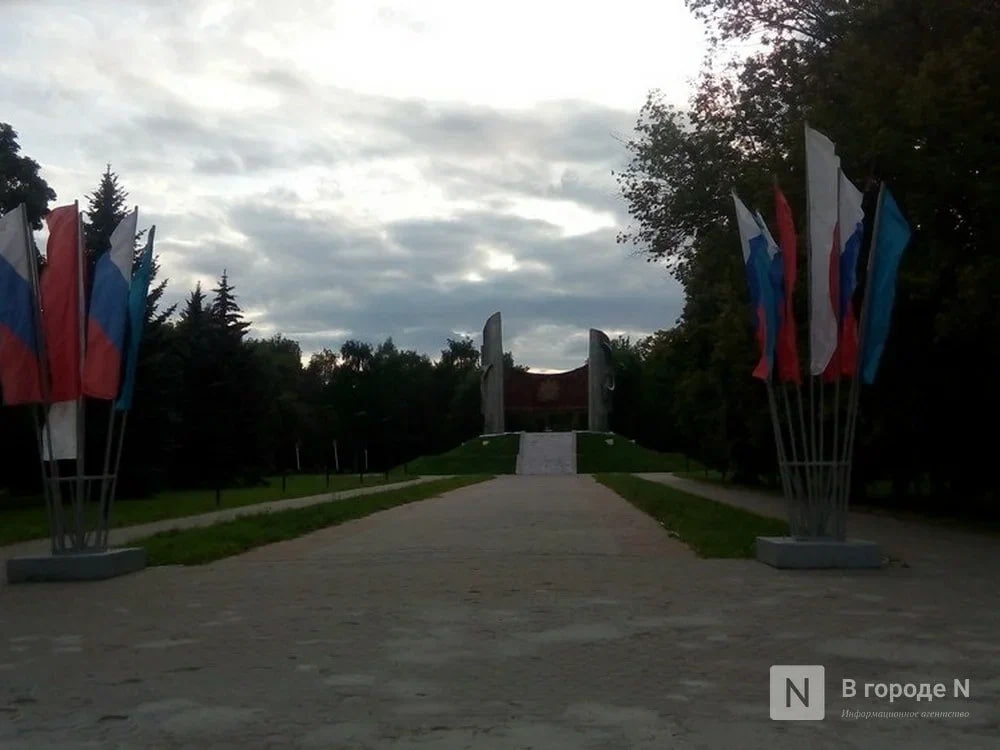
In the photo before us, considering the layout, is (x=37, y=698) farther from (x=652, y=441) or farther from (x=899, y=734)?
(x=652, y=441)

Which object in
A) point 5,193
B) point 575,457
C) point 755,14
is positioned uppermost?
point 755,14

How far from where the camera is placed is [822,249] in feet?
52.0

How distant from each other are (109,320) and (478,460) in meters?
61.1

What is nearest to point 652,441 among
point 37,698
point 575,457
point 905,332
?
point 575,457

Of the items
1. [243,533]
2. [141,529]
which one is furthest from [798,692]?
[141,529]

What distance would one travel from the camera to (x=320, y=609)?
39.1 feet

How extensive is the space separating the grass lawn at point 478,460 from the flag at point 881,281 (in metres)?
57.3

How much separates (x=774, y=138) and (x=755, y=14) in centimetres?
324

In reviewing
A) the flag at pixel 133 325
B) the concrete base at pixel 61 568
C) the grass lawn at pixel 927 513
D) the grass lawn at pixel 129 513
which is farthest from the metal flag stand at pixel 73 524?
the grass lawn at pixel 927 513

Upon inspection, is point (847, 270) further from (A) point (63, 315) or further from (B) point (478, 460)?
(B) point (478, 460)

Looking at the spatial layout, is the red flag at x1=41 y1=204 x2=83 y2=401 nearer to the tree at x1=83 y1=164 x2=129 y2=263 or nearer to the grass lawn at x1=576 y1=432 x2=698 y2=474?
the tree at x1=83 y1=164 x2=129 y2=263

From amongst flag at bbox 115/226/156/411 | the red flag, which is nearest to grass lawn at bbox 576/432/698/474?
flag at bbox 115/226/156/411

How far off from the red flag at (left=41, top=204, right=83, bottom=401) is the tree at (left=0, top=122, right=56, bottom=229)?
23729mm

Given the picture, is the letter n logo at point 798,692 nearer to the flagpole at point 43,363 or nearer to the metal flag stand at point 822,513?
the metal flag stand at point 822,513
